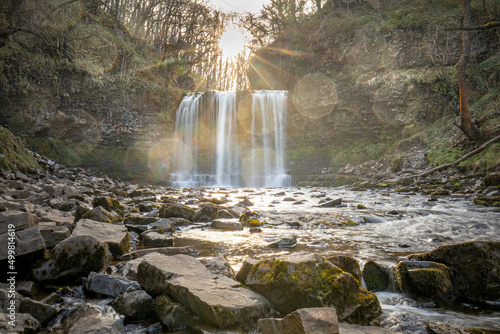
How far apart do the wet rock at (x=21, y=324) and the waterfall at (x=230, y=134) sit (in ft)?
68.9

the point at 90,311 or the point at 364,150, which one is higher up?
the point at 364,150

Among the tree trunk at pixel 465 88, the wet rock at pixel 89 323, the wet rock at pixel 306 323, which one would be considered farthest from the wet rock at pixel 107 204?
the tree trunk at pixel 465 88

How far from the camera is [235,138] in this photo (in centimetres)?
2431

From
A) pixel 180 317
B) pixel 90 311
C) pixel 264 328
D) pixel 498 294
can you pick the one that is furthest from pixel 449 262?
pixel 90 311

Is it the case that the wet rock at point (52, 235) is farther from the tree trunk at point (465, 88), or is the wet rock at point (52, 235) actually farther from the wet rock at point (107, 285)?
the tree trunk at point (465, 88)

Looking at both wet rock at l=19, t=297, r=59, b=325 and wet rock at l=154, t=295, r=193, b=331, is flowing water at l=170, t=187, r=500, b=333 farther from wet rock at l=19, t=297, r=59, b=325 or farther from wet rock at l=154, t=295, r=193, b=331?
wet rock at l=19, t=297, r=59, b=325

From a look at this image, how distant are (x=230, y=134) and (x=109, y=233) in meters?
20.9

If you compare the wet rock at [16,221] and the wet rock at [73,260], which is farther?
the wet rock at [16,221]

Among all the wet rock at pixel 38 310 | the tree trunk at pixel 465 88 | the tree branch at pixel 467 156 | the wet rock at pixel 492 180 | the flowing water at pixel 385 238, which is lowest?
the flowing water at pixel 385 238

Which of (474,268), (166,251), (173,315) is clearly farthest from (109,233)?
(474,268)

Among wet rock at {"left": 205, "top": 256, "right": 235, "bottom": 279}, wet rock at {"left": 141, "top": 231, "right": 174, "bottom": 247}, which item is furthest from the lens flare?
wet rock at {"left": 205, "top": 256, "right": 235, "bottom": 279}

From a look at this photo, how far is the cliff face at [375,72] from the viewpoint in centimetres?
1814

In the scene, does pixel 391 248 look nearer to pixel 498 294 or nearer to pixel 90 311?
pixel 498 294

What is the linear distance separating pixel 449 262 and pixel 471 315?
1.80 feet
